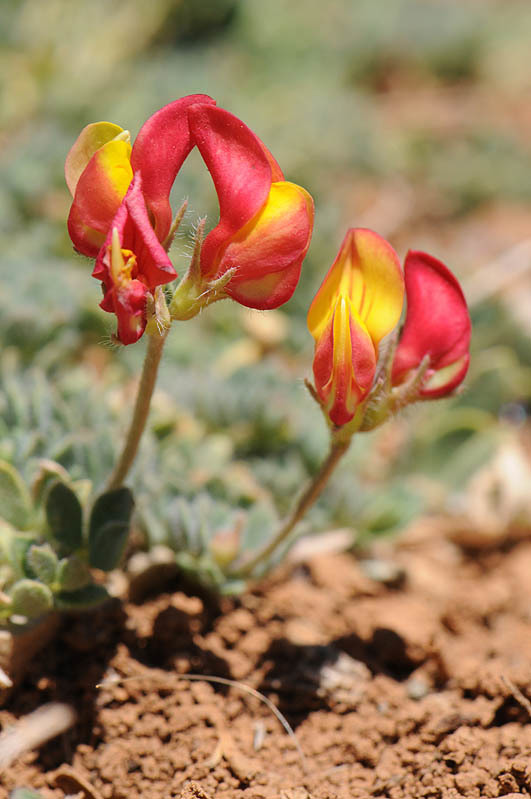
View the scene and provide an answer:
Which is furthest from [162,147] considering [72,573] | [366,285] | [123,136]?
[72,573]

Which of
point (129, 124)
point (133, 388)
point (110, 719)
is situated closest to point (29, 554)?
point (110, 719)

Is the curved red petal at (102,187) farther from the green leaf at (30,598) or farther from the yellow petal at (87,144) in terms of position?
the green leaf at (30,598)

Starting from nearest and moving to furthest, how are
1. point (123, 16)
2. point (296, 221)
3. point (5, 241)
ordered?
point (296, 221)
point (5, 241)
point (123, 16)

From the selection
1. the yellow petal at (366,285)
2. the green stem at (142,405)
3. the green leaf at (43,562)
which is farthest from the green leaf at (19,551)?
the yellow petal at (366,285)

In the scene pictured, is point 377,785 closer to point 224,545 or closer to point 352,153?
point 224,545

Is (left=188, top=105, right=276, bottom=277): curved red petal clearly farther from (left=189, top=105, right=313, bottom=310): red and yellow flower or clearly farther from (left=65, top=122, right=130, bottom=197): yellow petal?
(left=65, top=122, right=130, bottom=197): yellow petal

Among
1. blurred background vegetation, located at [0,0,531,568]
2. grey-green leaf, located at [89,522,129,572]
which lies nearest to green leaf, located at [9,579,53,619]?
grey-green leaf, located at [89,522,129,572]
